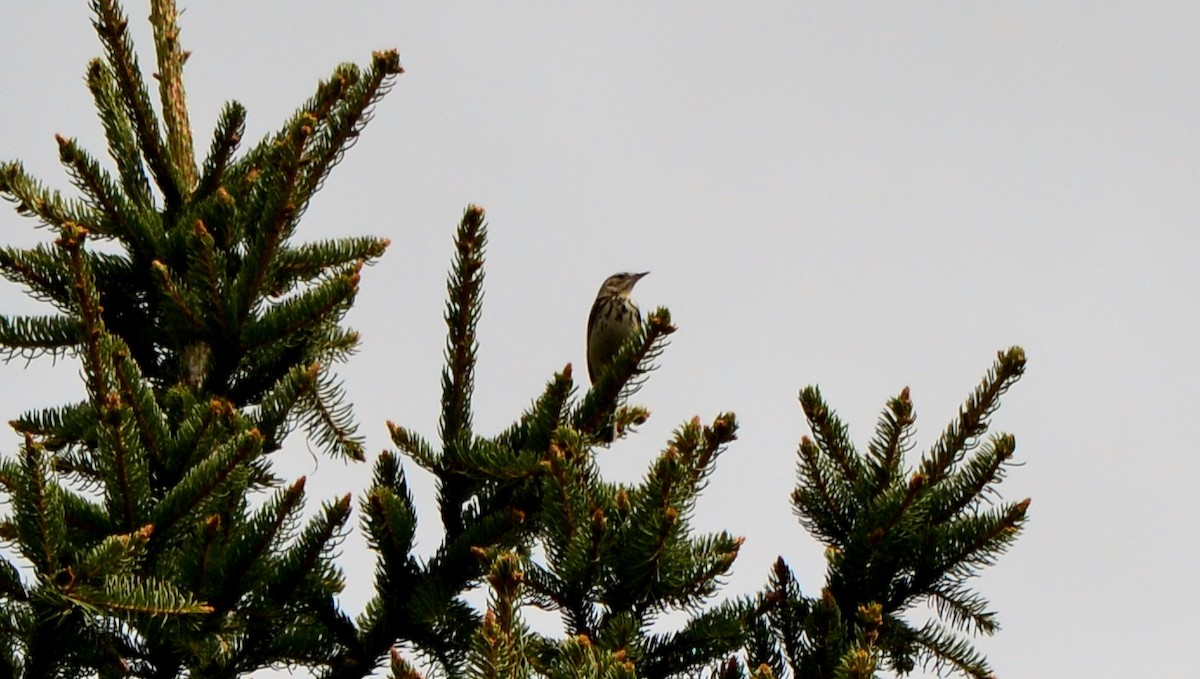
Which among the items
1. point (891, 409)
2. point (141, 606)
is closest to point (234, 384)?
point (141, 606)

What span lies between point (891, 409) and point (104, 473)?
2128 mm

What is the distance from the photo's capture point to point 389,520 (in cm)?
400

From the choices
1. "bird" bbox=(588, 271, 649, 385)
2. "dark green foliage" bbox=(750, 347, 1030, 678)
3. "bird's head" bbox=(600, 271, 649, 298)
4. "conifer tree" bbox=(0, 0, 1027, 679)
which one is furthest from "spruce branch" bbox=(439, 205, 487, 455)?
"bird's head" bbox=(600, 271, 649, 298)

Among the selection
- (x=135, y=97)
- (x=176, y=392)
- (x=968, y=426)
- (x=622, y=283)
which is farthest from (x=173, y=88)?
(x=622, y=283)

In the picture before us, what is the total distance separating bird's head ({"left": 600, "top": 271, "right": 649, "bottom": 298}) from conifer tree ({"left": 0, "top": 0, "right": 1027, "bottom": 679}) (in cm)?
521

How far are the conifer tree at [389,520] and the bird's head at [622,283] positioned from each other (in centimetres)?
521

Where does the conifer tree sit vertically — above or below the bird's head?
below

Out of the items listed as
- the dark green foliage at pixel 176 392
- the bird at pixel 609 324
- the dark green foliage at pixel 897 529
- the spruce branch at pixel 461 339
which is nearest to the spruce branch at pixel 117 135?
the dark green foliage at pixel 176 392

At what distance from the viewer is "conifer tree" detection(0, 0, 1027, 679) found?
141 inches

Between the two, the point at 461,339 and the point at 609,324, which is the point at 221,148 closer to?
the point at 461,339

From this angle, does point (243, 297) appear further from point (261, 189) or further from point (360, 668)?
point (360, 668)

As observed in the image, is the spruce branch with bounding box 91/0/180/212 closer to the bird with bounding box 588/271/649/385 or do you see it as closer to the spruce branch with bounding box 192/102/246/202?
the spruce branch with bounding box 192/102/246/202

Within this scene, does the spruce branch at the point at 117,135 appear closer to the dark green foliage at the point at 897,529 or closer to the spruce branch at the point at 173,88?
the spruce branch at the point at 173,88

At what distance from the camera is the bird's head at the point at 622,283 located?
389 inches
